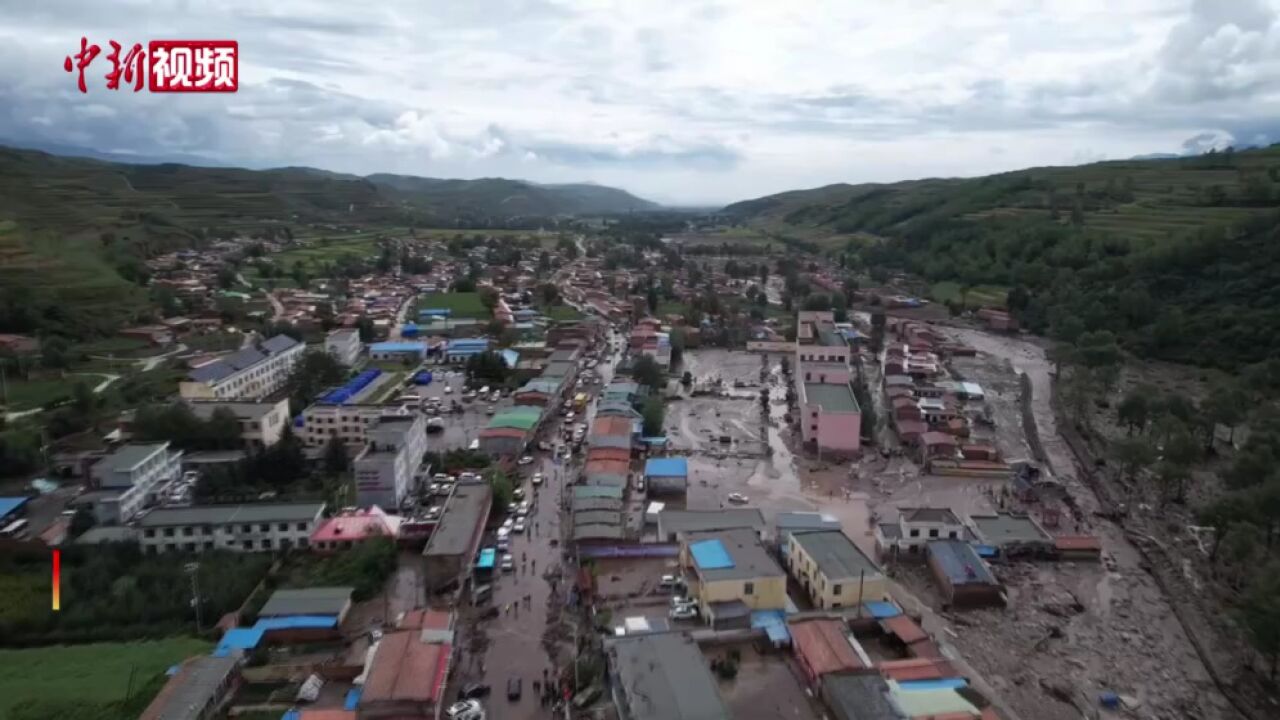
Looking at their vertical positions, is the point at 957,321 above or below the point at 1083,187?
below

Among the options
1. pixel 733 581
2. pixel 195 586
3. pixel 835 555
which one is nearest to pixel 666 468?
pixel 835 555

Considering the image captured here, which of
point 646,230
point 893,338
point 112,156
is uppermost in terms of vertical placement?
point 112,156

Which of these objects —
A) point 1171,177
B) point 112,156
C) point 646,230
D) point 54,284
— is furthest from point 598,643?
point 112,156

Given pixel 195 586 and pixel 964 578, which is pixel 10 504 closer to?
pixel 195 586

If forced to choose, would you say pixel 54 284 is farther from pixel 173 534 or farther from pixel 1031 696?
pixel 1031 696

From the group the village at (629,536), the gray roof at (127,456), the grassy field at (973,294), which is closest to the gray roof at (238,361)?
the village at (629,536)

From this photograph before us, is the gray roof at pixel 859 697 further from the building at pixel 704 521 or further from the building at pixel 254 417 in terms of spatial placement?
the building at pixel 254 417
